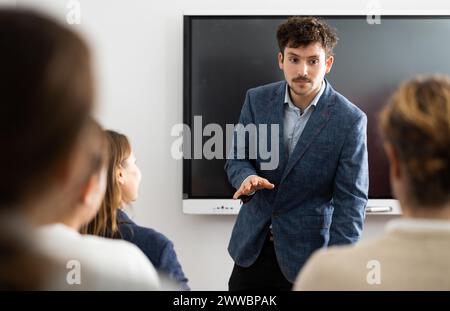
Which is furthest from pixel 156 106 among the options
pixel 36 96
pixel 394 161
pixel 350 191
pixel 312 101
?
pixel 36 96

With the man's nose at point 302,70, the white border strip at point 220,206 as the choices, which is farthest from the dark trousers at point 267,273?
the white border strip at point 220,206

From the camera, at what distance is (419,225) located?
3.66 feet

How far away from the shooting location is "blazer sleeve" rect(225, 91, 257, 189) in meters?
2.57

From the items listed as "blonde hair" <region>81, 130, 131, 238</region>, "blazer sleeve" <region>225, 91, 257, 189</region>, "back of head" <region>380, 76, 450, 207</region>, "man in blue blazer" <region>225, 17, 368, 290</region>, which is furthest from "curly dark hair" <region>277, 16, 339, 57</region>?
"back of head" <region>380, 76, 450, 207</region>

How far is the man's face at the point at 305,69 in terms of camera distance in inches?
103

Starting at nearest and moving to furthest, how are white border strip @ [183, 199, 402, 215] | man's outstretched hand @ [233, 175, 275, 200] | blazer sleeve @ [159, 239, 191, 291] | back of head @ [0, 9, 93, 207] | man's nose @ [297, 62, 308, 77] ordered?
back of head @ [0, 9, 93, 207], blazer sleeve @ [159, 239, 191, 291], man's outstretched hand @ [233, 175, 275, 200], man's nose @ [297, 62, 308, 77], white border strip @ [183, 199, 402, 215]

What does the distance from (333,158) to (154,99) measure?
165 cm

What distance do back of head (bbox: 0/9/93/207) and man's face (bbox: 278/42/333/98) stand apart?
186 cm

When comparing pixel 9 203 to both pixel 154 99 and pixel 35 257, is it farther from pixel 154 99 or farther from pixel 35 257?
pixel 154 99

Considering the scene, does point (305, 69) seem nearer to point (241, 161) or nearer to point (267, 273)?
point (241, 161)

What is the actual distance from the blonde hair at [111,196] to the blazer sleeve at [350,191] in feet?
2.79

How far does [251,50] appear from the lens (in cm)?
386

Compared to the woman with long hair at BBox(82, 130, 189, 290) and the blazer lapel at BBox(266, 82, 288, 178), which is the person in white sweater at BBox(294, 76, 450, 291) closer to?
the woman with long hair at BBox(82, 130, 189, 290)
